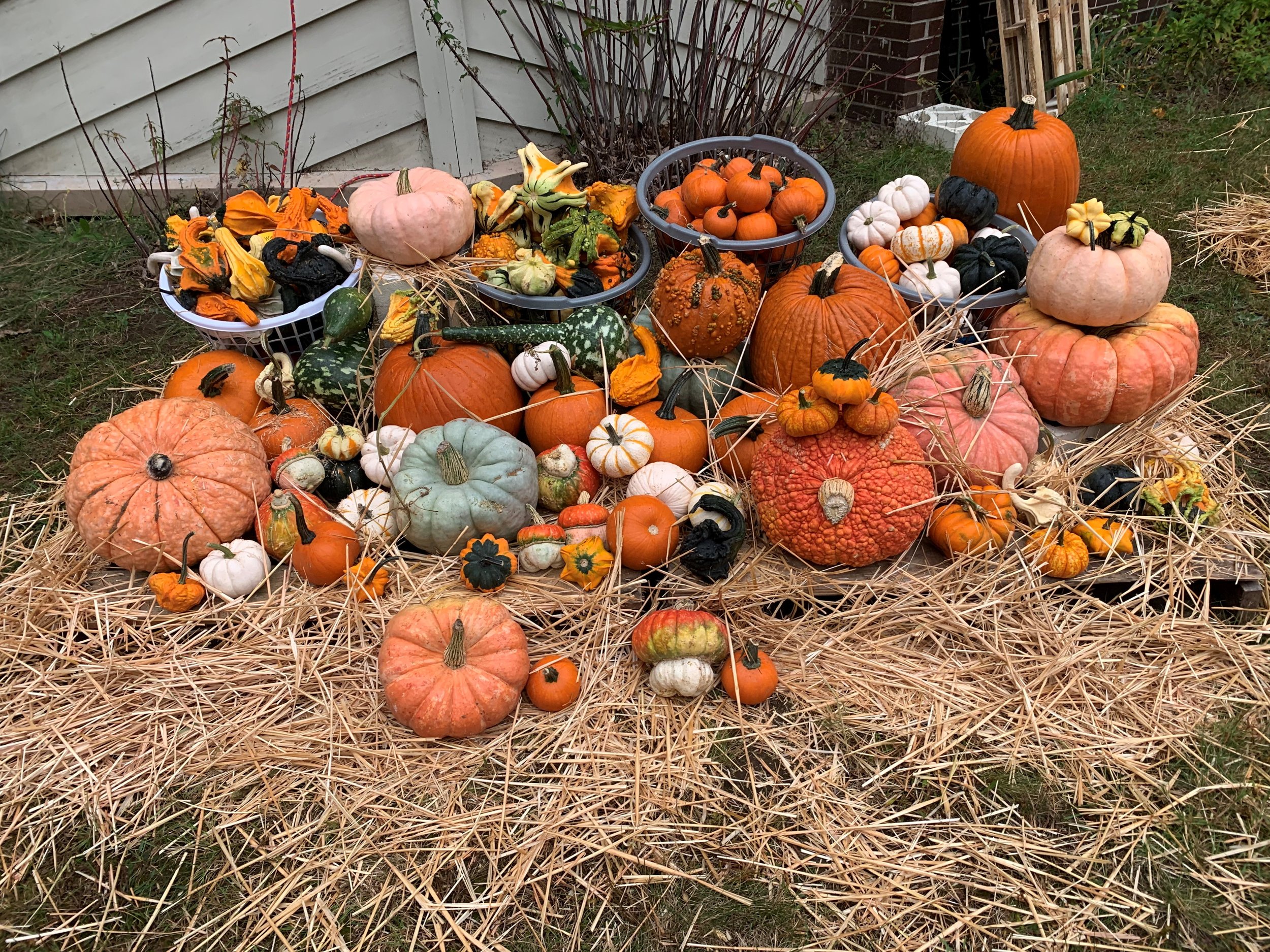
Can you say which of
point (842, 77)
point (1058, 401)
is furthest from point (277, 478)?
point (842, 77)

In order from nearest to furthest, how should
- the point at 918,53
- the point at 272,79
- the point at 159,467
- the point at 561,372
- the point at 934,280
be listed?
the point at 159,467 < the point at 561,372 < the point at 934,280 < the point at 272,79 < the point at 918,53

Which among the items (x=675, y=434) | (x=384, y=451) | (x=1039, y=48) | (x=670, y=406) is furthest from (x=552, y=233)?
(x=1039, y=48)

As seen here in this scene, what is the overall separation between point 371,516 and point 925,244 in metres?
2.79

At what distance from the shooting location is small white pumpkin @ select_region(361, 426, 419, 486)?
11.5 ft

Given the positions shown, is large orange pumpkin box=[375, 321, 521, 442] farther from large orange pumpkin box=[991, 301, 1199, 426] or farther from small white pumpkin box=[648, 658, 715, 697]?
large orange pumpkin box=[991, 301, 1199, 426]

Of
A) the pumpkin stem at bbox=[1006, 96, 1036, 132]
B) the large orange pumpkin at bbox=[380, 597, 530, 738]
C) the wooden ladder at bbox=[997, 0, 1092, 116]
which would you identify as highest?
the wooden ladder at bbox=[997, 0, 1092, 116]

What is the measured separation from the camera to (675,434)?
11.8ft

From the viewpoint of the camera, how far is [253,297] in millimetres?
4008

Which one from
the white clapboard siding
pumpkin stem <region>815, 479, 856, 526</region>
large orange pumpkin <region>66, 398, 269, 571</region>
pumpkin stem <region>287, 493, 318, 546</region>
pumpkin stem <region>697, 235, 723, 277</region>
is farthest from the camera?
the white clapboard siding

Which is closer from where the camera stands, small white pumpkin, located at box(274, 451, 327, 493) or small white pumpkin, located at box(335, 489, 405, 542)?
small white pumpkin, located at box(335, 489, 405, 542)

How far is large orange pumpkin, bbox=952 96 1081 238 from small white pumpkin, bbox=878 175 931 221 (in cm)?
51

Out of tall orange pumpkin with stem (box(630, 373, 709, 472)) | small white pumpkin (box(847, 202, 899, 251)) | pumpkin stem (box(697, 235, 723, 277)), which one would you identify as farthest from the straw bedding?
small white pumpkin (box(847, 202, 899, 251))

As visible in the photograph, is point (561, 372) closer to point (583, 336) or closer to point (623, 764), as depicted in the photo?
point (583, 336)

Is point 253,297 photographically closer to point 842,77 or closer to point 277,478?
point 277,478
